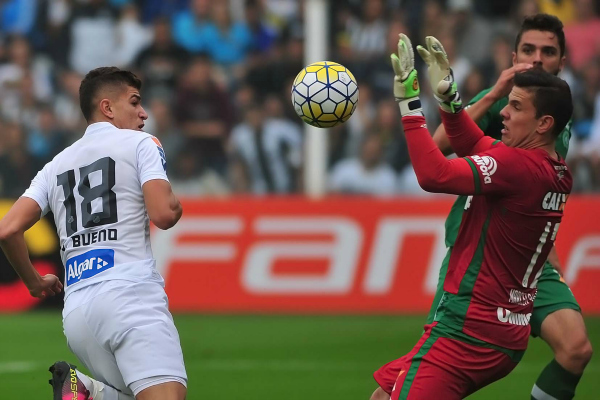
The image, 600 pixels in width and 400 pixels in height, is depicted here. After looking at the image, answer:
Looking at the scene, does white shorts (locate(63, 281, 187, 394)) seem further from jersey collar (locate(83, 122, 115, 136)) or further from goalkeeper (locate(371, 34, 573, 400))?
goalkeeper (locate(371, 34, 573, 400))

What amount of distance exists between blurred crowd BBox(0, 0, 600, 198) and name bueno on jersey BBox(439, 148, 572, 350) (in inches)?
285

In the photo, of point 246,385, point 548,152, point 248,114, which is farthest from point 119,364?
point 248,114

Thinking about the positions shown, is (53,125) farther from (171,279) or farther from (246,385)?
(246,385)

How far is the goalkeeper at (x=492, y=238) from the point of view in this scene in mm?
4527

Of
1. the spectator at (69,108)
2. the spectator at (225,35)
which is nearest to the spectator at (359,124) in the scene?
the spectator at (225,35)

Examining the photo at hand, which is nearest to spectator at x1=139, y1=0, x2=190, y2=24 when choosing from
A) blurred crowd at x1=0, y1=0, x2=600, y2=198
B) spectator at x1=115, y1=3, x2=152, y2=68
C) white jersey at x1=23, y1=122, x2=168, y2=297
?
blurred crowd at x1=0, y1=0, x2=600, y2=198

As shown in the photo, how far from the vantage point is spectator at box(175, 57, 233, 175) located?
12273 millimetres

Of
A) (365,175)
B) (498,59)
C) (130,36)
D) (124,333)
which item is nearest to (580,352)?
(124,333)

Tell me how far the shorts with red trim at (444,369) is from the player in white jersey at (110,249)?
1047 millimetres

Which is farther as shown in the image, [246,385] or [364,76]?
[364,76]

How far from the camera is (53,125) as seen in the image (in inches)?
494

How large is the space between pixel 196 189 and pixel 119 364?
7538 mm

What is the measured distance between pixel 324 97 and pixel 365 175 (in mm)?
6493

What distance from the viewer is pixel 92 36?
13234mm
